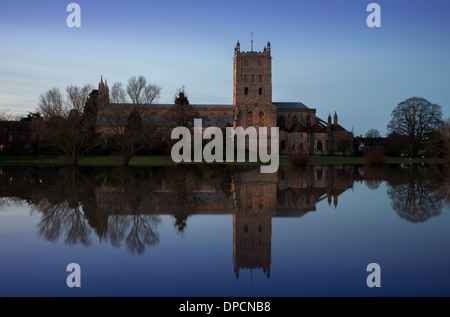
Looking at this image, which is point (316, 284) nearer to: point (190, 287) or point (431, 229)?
point (190, 287)

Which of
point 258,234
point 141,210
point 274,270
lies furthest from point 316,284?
point 141,210

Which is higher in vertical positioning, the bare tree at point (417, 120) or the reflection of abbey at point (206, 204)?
the bare tree at point (417, 120)

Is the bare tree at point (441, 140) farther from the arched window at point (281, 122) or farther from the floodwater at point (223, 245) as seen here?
the floodwater at point (223, 245)

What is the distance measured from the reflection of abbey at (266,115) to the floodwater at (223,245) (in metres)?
53.2

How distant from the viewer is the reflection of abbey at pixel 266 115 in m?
67.9

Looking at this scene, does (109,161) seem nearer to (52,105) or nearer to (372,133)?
(52,105)

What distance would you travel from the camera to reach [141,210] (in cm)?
1220

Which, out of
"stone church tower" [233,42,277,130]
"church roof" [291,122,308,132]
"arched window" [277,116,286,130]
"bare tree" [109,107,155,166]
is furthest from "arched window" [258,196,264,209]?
"arched window" [277,116,286,130]

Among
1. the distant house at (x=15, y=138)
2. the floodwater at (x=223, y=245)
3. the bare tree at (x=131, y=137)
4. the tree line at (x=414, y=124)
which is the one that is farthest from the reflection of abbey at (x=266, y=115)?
the floodwater at (x=223, y=245)

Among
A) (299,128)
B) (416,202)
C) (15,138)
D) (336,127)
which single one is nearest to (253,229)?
(416,202)

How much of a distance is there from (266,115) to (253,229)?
5921 centimetres

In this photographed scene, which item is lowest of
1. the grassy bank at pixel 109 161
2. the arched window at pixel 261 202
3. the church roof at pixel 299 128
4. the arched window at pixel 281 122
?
the arched window at pixel 261 202

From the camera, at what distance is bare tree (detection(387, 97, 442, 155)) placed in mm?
64312

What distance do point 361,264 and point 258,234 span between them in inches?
109
